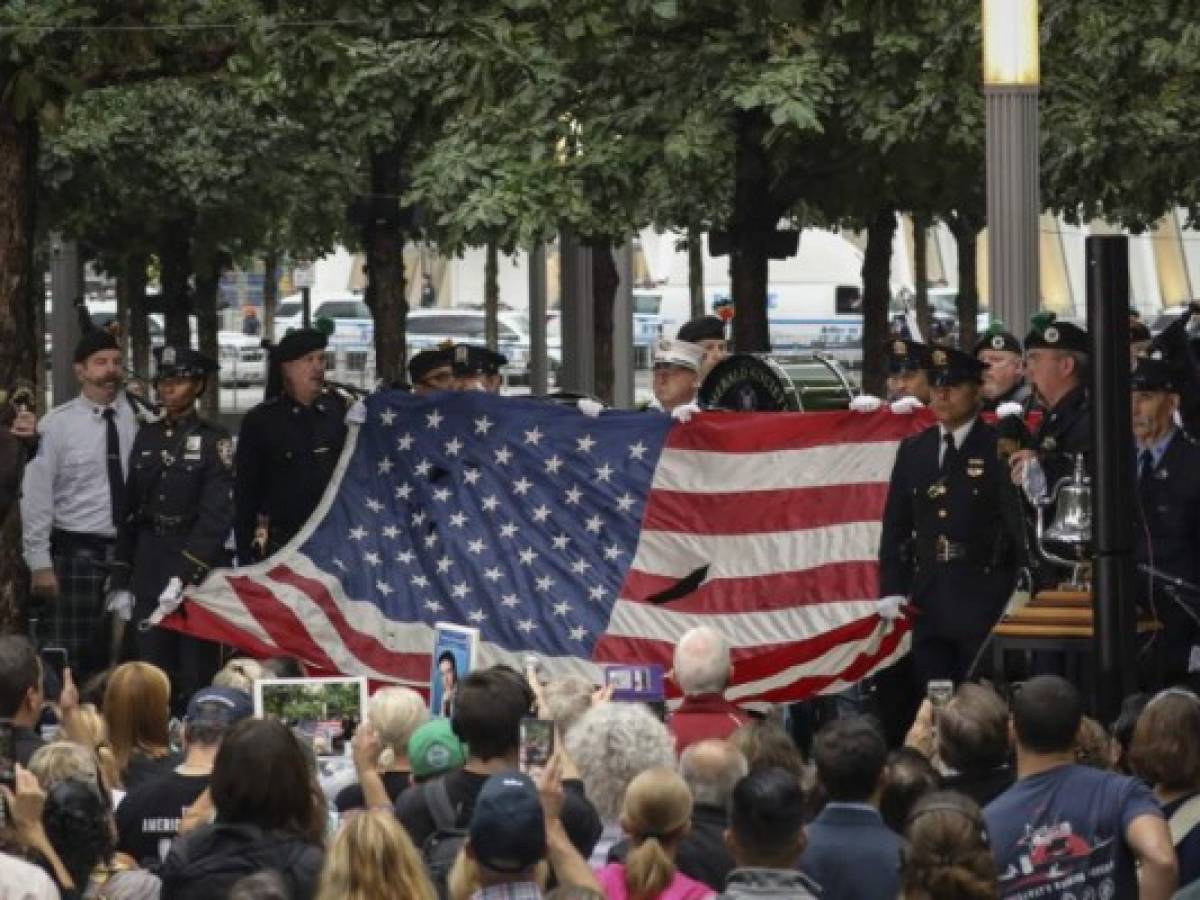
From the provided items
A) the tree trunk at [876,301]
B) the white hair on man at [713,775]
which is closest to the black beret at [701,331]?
the white hair on man at [713,775]

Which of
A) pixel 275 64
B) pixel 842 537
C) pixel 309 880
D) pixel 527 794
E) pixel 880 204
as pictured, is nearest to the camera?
pixel 527 794

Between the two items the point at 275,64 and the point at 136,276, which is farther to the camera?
the point at 136,276

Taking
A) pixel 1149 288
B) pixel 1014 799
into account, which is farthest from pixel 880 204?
pixel 1149 288

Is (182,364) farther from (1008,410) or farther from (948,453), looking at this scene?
(1008,410)

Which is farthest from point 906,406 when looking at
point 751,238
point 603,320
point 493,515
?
point 603,320

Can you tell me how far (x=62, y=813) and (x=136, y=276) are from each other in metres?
30.2

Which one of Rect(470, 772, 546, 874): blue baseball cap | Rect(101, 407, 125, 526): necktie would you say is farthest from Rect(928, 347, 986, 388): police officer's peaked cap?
Rect(470, 772, 546, 874): blue baseball cap

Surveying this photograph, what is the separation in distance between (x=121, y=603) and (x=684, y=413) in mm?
2674

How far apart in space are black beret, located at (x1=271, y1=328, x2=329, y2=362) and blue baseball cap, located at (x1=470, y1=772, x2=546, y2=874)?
304 inches

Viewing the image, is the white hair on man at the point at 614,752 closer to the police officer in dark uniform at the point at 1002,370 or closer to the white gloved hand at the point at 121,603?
the police officer in dark uniform at the point at 1002,370

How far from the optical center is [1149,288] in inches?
2975

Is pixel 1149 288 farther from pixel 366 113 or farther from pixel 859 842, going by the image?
pixel 859 842

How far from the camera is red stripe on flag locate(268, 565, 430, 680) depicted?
49.5 feet

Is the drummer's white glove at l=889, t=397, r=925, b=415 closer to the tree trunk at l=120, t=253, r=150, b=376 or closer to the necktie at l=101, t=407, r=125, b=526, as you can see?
the necktie at l=101, t=407, r=125, b=526
